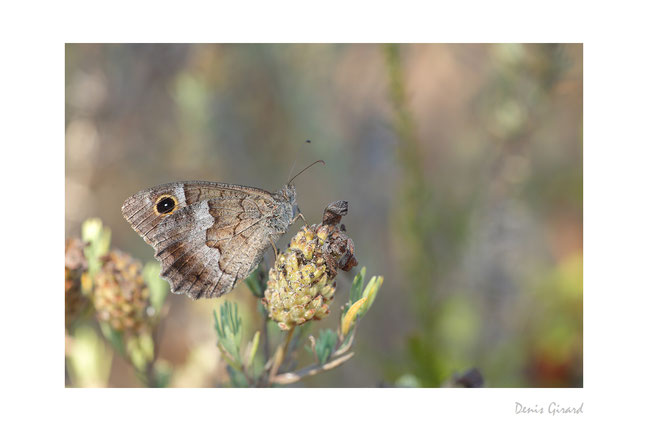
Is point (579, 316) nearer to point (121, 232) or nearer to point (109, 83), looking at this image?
point (121, 232)

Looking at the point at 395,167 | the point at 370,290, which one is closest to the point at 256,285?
the point at 370,290

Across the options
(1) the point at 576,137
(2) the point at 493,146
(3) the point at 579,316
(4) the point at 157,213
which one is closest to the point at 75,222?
(4) the point at 157,213

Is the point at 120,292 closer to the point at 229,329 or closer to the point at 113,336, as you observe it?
the point at 113,336

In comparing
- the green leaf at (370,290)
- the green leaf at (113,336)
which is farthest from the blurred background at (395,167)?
the green leaf at (370,290)

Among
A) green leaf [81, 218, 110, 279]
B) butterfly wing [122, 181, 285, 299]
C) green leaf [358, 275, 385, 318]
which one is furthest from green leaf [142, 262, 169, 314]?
green leaf [358, 275, 385, 318]

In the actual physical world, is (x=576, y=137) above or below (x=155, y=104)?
below

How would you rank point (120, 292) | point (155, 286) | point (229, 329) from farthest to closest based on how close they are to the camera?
point (155, 286), point (120, 292), point (229, 329)
